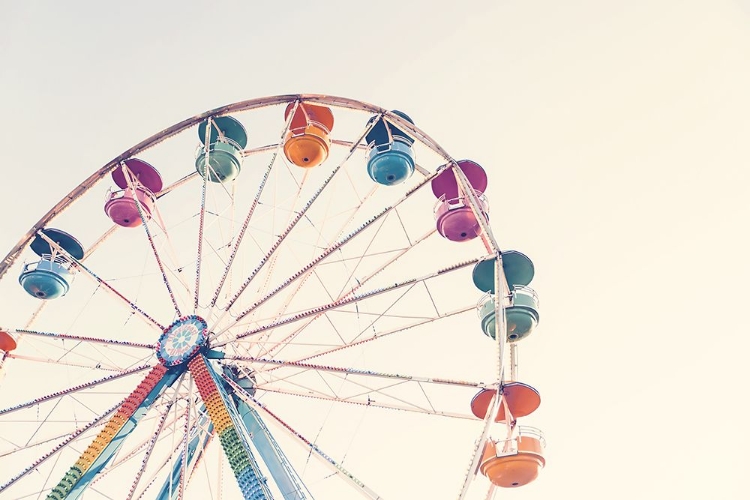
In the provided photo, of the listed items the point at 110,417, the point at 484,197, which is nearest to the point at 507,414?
the point at 484,197

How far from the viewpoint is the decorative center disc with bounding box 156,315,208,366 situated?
9859 millimetres

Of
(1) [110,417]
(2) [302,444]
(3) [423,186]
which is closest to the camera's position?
(2) [302,444]

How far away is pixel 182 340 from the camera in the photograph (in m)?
10.1

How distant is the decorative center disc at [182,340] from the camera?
9.86 meters

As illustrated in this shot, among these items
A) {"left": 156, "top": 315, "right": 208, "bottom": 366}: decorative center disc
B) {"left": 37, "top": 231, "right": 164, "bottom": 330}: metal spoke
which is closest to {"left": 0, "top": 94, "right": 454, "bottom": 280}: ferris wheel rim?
{"left": 37, "top": 231, "right": 164, "bottom": 330}: metal spoke

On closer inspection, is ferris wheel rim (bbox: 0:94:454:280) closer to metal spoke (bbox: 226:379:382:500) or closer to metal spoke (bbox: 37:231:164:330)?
metal spoke (bbox: 37:231:164:330)

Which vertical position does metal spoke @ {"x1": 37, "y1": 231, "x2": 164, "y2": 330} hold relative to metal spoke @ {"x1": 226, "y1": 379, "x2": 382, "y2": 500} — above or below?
above

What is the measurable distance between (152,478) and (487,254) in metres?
5.88

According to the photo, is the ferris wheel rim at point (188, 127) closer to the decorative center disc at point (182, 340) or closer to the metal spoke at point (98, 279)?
the metal spoke at point (98, 279)

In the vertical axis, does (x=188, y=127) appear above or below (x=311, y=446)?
above

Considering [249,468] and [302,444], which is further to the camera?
[302,444]

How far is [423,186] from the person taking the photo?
11.4m

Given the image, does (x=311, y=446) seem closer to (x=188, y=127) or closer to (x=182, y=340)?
(x=182, y=340)

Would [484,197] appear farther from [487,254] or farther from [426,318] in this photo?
[426,318]
